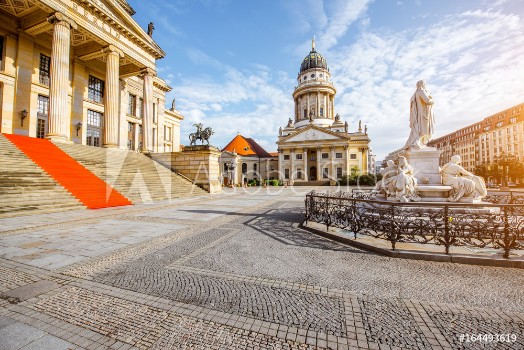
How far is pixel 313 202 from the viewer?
8273 millimetres

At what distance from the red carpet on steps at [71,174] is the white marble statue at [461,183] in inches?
588

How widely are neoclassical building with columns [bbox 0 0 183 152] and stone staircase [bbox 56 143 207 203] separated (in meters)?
1.68

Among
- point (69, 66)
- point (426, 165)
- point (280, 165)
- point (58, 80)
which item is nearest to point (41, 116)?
point (69, 66)

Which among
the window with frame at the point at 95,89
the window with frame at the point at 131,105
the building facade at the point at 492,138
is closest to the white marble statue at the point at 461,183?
the window with frame at the point at 95,89

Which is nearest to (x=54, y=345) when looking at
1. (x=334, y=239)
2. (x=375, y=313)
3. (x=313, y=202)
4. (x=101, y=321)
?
(x=101, y=321)

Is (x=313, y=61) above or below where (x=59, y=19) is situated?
above

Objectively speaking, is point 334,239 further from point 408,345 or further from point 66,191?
point 66,191

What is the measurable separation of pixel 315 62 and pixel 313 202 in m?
70.6

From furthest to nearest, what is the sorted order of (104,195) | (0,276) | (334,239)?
(104,195), (334,239), (0,276)

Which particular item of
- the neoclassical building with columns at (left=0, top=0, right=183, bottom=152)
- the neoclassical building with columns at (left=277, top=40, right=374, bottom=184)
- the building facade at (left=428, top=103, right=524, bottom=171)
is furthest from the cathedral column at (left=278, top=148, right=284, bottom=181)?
the neoclassical building with columns at (left=0, top=0, right=183, bottom=152)

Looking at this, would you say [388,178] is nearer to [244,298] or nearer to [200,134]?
[244,298]

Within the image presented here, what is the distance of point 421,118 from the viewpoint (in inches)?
367

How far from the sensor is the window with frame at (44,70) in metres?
19.6

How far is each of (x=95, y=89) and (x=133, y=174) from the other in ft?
47.2
